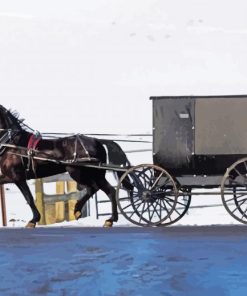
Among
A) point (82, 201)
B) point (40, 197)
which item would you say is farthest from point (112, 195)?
point (40, 197)

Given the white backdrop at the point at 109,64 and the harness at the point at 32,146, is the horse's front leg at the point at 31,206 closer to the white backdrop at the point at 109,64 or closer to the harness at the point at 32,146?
the harness at the point at 32,146

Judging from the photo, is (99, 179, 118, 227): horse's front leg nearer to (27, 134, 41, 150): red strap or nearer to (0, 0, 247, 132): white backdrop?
(27, 134, 41, 150): red strap

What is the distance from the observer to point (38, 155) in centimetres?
1173

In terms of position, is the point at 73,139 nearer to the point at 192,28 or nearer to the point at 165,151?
the point at 165,151

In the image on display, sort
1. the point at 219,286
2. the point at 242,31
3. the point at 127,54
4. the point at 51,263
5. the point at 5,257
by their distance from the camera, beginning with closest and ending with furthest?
the point at 219,286, the point at 51,263, the point at 5,257, the point at 127,54, the point at 242,31

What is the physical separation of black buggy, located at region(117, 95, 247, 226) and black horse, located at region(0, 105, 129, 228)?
0.85m

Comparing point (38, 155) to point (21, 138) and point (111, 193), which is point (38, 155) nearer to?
point (21, 138)

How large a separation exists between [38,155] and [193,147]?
222 centimetres

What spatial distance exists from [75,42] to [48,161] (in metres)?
32.3

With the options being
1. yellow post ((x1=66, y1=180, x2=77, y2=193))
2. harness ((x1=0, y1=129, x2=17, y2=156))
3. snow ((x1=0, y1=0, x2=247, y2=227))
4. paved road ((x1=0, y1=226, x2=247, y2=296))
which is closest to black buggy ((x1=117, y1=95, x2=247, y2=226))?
paved road ((x1=0, y1=226, x2=247, y2=296))

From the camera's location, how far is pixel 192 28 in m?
46.6

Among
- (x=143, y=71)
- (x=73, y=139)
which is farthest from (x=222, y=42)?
(x=73, y=139)

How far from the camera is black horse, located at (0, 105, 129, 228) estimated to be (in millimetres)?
11733

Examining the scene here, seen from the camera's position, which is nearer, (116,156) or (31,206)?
(31,206)
